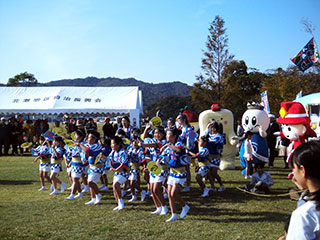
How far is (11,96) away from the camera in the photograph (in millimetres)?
19156

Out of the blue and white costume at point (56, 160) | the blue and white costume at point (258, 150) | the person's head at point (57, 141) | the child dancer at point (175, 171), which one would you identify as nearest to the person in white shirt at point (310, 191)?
the child dancer at point (175, 171)

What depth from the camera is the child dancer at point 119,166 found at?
6.20 m

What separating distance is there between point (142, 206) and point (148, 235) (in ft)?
5.82

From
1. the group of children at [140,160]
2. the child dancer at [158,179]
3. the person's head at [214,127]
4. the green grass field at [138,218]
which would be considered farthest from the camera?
the person's head at [214,127]

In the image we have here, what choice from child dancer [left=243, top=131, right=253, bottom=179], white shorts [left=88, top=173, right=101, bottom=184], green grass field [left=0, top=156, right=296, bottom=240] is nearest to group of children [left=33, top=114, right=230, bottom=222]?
white shorts [left=88, top=173, right=101, bottom=184]

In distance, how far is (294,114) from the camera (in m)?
6.87

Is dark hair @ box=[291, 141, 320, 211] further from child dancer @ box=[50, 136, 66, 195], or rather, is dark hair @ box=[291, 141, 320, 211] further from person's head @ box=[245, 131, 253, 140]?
person's head @ box=[245, 131, 253, 140]

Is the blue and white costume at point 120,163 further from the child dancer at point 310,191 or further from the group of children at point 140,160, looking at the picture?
the child dancer at point 310,191

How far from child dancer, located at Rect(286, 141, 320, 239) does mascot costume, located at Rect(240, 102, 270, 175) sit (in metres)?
7.11

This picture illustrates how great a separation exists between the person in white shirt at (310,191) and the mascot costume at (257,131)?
7110mm

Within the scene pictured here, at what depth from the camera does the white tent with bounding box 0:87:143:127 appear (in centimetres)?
1797

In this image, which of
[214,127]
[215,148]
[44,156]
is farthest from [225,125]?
[44,156]

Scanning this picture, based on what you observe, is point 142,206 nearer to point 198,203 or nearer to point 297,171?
point 198,203

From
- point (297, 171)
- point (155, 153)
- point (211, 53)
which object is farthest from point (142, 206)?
point (211, 53)
